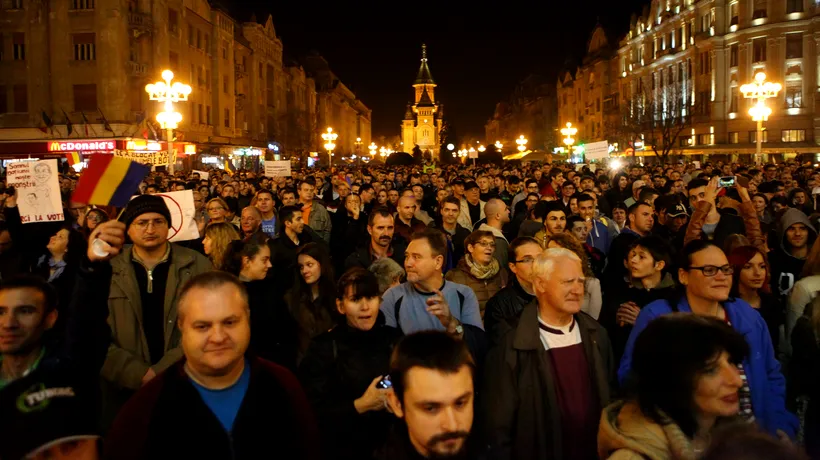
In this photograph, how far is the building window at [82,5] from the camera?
4059 cm

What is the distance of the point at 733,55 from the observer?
2330 inches

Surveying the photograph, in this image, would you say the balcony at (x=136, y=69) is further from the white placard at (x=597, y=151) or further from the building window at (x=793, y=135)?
the building window at (x=793, y=135)

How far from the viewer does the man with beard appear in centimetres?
274

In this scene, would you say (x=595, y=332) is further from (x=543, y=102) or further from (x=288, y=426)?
(x=543, y=102)

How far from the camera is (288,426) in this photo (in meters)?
3.01

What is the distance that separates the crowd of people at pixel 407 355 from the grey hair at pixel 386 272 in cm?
2

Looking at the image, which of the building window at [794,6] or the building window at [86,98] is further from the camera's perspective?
the building window at [794,6]

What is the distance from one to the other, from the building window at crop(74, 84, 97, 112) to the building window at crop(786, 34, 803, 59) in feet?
173

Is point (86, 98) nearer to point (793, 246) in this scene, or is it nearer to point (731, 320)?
point (793, 246)

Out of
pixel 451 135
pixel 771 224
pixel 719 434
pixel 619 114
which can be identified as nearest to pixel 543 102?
pixel 451 135

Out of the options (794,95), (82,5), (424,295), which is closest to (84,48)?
(82,5)

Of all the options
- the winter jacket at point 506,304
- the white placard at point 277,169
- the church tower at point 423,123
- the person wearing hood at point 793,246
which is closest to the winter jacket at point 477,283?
the winter jacket at point 506,304

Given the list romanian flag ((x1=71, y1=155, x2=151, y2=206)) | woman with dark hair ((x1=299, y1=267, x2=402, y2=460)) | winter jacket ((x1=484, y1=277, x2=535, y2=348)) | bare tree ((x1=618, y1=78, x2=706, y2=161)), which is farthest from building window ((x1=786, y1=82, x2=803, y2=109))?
romanian flag ((x1=71, y1=155, x2=151, y2=206))

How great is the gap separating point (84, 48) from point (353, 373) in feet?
142
